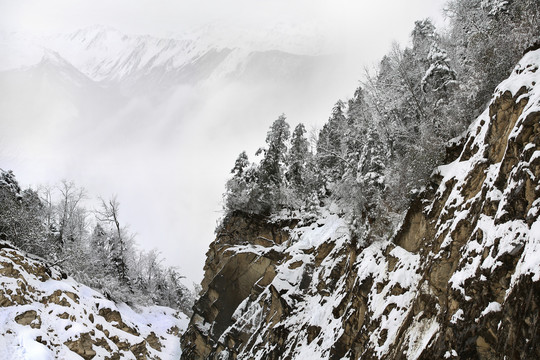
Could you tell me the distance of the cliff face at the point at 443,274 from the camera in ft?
29.2

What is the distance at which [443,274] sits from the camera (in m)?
12.1

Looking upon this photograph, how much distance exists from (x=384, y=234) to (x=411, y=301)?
17.4 ft

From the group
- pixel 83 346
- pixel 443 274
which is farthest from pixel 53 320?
pixel 443 274

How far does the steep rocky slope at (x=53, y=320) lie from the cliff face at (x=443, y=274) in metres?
9.37

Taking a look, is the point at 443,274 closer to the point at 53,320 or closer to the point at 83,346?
A: the point at 83,346

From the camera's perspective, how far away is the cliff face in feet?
29.2

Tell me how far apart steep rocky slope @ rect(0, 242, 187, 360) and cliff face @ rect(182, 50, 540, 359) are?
30.7 feet

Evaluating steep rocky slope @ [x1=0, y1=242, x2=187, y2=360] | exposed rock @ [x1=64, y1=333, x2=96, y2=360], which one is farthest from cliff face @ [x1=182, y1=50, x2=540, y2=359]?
exposed rock @ [x1=64, y1=333, x2=96, y2=360]

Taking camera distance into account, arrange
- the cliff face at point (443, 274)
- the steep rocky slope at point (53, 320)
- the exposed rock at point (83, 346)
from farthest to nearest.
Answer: the exposed rock at point (83, 346) → the steep rocky slope at point (53, 320) → the cliff face at point (443, 274)

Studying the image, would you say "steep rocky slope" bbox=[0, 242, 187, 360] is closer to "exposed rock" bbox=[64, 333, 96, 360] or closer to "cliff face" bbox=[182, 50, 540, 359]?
"exposed rock" bbox=[64, 333, 96, 360]

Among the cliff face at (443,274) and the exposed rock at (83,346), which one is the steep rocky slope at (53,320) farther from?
the cliff face at (443,274)

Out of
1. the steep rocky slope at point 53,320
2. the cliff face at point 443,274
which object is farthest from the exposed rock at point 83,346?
the cliff face at point 443,274

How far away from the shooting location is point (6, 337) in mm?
21828

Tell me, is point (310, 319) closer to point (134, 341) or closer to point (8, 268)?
point (134, 341)
